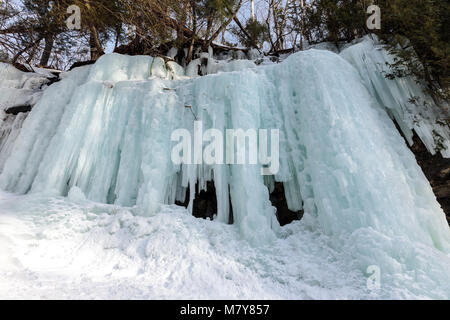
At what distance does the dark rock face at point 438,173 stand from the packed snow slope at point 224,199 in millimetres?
647

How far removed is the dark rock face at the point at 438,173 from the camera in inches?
135

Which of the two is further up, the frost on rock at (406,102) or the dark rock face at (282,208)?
the frost on rock at (406,102)

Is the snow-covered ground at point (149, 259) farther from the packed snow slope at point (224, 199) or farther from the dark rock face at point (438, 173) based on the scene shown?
the dark rock face at point (438, 173)

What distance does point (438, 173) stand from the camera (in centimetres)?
346

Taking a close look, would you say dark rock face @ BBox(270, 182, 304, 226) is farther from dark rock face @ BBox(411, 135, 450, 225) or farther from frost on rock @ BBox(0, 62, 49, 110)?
frost on rock @ BBox(0, 62, 49, 110)

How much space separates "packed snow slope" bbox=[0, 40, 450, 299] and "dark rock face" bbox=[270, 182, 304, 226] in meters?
0.30

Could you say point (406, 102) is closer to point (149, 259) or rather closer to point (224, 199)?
point (224, 199)

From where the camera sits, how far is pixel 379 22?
15.4 feet

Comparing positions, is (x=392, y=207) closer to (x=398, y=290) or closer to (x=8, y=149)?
(x=398, y=290)

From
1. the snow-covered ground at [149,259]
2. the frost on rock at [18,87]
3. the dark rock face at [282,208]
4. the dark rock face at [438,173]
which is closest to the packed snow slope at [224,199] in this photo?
the snow-covered ground at [149,259]

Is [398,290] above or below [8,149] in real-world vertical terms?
below

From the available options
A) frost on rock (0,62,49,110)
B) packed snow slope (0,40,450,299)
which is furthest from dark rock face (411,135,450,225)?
frost on rock (0,62,49,110)
